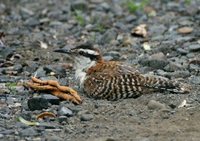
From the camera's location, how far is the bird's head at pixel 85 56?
11.1m

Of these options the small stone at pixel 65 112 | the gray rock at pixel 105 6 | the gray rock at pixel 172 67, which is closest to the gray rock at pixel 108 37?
the gray rock at pixel 105 6

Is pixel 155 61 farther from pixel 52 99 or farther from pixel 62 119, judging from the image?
pixel 62 119

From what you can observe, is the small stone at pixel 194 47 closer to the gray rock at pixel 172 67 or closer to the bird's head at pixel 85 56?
the gray rock at pixel 172 67

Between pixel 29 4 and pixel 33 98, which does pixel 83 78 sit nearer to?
pixel 33 98

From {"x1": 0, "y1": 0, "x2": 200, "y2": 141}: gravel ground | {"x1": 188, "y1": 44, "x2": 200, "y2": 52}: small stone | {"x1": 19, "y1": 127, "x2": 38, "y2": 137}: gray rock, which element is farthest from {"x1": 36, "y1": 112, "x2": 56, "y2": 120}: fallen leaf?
{"x1": 188, "y1": 44, "x2": 200, "y2": 52}: small stone

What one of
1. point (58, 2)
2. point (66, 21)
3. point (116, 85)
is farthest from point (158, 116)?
point (58, 2)

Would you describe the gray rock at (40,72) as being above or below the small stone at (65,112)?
above

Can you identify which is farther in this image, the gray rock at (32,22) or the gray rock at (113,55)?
the gray rock at (32,22)

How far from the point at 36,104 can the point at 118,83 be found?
47.9 inches

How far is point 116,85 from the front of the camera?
10.5m

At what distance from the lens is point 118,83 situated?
1047 cm

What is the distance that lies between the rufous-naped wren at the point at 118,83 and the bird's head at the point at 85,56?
0.10 ft

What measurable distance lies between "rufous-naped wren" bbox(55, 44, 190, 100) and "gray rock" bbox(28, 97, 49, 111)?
35.1 inches

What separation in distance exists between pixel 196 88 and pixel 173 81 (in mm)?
389
